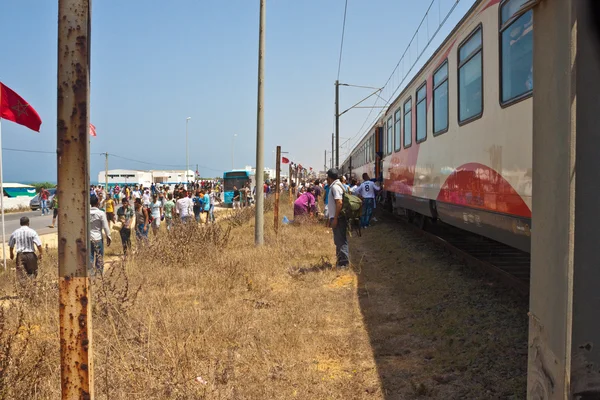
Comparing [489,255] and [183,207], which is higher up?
[183,207]

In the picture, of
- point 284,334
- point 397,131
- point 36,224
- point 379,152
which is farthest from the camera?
point 36,224

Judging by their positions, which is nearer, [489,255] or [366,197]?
[489,255]

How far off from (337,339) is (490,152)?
8.06 feet

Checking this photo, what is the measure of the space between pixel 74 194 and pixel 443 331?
12.6 feet

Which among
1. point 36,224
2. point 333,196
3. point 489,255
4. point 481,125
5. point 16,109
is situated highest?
point 16,109

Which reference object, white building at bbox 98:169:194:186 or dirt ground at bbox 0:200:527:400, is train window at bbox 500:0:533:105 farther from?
white building at bbox 98:169:194:186

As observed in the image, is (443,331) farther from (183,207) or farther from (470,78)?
(183,207)

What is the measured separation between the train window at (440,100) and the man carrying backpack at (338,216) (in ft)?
5.56

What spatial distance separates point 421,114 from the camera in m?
9.53

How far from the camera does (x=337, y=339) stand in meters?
5.28

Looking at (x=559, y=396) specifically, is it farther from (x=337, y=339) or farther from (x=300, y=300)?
(x=300, y=300)

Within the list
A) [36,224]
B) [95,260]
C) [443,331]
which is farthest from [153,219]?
[36,224]

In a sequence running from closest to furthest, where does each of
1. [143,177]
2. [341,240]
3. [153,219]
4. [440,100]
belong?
[440,100] → [341,240] → [153,219] → [143,177]

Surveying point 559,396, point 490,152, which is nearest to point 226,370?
point 559,396
